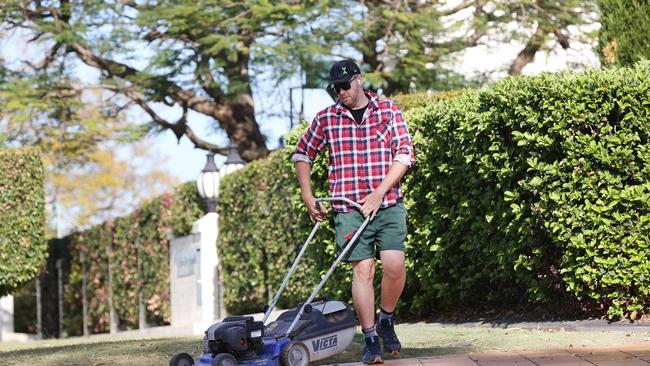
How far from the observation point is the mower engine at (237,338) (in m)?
5.81

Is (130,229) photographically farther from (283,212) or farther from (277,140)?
(283,212)

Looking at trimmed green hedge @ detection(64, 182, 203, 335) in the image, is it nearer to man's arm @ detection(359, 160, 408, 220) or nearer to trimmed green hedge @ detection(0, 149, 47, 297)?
trimmed green hedge @ detection(0, 149, 47, 297)

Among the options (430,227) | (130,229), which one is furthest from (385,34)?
(430,227)

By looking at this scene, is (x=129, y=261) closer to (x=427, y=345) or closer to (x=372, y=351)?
(x=427, y=345)

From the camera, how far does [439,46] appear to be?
22.5 metres

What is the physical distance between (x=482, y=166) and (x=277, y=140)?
1612cm

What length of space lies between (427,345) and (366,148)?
1.77 meters

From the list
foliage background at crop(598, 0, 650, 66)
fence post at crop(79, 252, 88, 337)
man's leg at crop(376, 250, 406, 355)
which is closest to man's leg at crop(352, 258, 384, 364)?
man's leg at crop(376, 250, 406, 355)

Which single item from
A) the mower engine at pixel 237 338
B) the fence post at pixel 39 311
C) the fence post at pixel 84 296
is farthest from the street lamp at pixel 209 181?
the mower engine at pixel 237 338

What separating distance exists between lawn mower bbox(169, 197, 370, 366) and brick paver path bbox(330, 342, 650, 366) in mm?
266

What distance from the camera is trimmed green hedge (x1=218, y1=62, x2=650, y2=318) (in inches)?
329

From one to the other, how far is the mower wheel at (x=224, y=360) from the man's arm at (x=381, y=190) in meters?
1.27

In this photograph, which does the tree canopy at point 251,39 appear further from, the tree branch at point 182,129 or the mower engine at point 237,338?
the mower engine at point 237,338

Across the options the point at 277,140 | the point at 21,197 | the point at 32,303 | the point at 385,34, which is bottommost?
the point at 32,303
